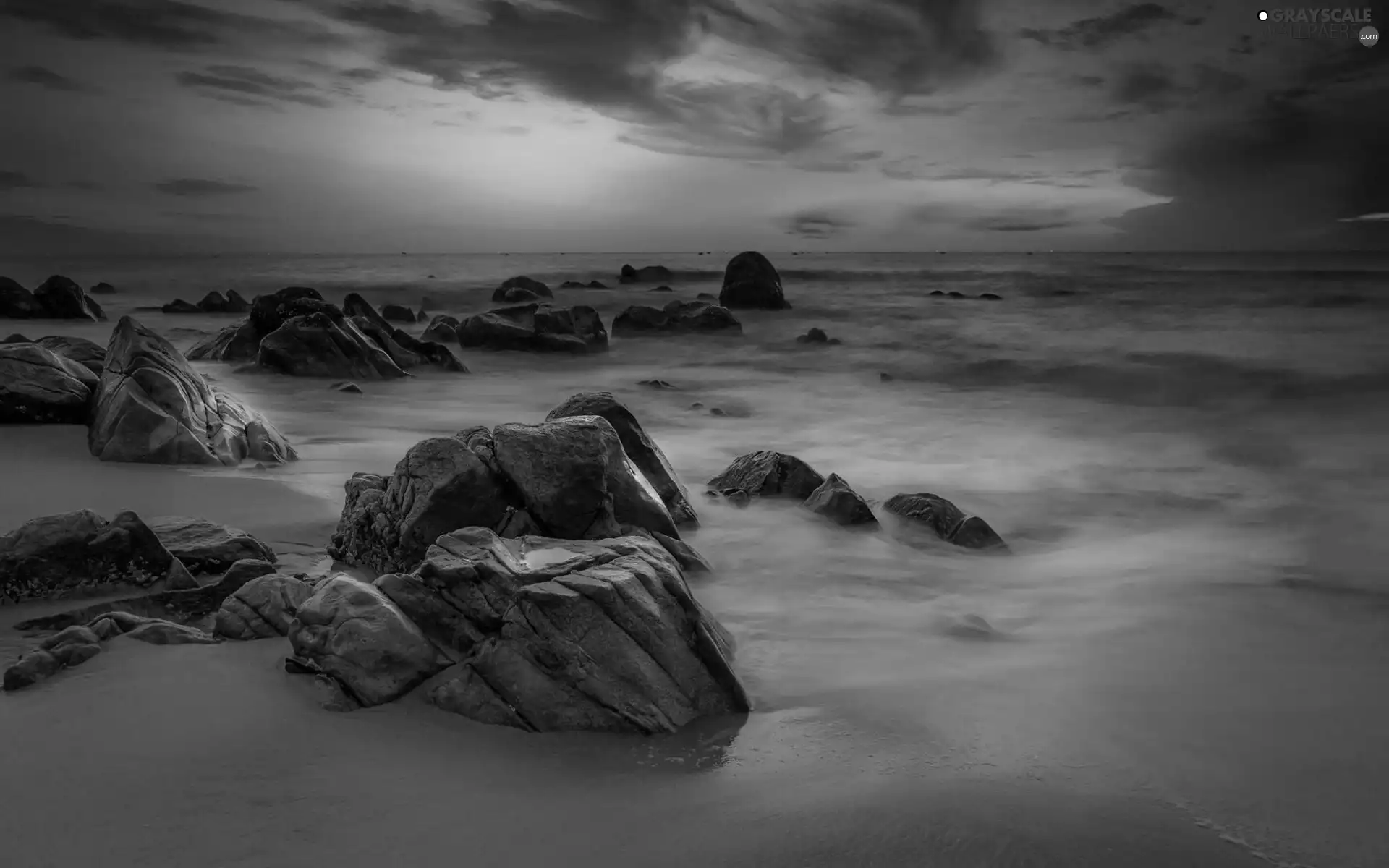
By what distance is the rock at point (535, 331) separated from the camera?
61.9ft

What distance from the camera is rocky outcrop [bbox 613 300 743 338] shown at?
22.9 meters

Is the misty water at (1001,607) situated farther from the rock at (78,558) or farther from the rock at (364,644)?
the rock at (78,558)

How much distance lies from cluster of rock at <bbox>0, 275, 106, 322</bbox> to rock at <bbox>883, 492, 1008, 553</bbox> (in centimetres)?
2231

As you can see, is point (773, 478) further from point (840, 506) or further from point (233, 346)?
point (233, 346)

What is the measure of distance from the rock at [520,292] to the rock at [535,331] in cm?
1369

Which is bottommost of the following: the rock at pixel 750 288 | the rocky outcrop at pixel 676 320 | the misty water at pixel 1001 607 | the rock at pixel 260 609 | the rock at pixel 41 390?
the misty water at pixel 1001 607

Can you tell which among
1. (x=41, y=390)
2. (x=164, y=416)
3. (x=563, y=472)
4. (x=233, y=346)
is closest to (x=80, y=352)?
(x=41, y=390)

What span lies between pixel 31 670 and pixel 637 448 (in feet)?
13.0

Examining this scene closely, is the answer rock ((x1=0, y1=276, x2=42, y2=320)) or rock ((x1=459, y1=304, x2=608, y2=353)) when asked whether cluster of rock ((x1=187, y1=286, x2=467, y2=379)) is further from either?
rock ((x1=0, y1=276, x2=42, y2=320))

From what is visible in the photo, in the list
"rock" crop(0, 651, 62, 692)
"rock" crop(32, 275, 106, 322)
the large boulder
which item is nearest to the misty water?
the large boulder

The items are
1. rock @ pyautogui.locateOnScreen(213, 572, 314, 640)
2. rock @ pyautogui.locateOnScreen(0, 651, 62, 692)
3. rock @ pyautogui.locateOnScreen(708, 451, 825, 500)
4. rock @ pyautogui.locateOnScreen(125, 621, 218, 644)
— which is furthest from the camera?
rock @ pyautogui.locateOnScreen(708, 451, 825, 500)

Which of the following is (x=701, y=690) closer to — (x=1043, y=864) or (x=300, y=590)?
(x=1043, y=864)

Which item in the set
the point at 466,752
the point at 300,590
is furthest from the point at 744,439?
the point at 466,752

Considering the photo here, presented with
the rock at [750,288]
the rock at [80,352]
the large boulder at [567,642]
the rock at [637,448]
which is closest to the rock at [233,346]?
the rock at [80,352]
